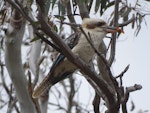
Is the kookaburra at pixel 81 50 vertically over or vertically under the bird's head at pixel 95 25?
under

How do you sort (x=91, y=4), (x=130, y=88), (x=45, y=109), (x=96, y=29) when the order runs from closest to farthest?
(x=130, y=88)
(x=96, y=29)
(x=91, y=4)
(x=45, y=109)

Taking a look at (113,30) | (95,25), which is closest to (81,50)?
(95,25)

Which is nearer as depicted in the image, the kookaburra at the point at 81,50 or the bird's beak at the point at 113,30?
the bird's beak at the point at 113,30

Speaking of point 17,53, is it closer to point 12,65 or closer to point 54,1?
point 12,65

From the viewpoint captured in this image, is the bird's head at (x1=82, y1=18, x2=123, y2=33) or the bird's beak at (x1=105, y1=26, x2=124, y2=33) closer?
the bird's beak at (x1=105, y1=26, x2=124, y2=33)

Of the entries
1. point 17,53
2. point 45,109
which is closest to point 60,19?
point 17,53

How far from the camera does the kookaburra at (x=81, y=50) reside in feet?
7.52

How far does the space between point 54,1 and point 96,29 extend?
0.88 feet

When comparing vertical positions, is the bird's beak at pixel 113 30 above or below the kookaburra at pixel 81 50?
above

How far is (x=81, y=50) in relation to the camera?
2.35 m

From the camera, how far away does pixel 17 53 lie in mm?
2846

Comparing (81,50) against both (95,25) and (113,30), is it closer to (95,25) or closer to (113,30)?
(95,25)

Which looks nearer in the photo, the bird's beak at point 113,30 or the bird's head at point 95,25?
the bird's beak at point 113,30

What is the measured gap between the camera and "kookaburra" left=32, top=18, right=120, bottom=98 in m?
2.29
